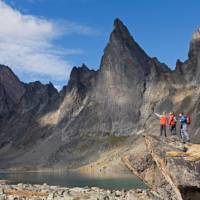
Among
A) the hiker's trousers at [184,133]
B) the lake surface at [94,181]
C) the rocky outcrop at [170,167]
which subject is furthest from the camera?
the lake surface at [94,181]

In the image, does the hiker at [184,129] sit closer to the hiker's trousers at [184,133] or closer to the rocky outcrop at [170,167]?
the hiker's trousers at [184,133]

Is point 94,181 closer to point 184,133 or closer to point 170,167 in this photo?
point 184,133

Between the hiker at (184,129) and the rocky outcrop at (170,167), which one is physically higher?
the hiker at (184,129)

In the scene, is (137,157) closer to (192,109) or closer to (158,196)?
(158,196)

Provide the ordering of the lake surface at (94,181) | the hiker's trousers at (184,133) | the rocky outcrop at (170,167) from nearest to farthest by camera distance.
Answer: the rocky outcrop at (170,167) → the hiker's trousers at (184,133) → the lake surface at (94,181)

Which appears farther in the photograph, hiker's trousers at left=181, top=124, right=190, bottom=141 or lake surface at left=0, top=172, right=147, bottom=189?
lake surface at left=0, top=172, right=147, bottom=189

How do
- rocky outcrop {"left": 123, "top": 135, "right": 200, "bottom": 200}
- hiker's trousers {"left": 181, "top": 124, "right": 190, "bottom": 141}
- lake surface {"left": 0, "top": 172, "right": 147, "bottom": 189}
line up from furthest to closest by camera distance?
lake surface {"left": 0, "top": 172, "right": 147, "bottom": 189}
hiker's trousers {"left": 181, "top": 124, "right": 190, "bottom": 141}
rocky outcrop {"left": 123, "top": 135, "right": 200, "bottom": 200}

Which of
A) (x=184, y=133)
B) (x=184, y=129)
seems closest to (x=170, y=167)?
(x=184, y=133)

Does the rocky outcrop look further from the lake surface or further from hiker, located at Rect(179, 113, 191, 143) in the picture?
the lake surface

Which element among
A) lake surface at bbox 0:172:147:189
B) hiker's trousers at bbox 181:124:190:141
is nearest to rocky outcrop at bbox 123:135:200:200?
hiker's trousers at bbox 181:124:190:141

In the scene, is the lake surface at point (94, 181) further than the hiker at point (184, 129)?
Yes

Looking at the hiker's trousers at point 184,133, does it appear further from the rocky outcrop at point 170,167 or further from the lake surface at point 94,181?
the lake surface at point 94,181

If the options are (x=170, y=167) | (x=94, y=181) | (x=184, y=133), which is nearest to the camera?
(x=170, y=167)

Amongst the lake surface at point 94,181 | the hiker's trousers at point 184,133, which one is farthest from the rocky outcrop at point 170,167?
the lake surface at point 94,181
